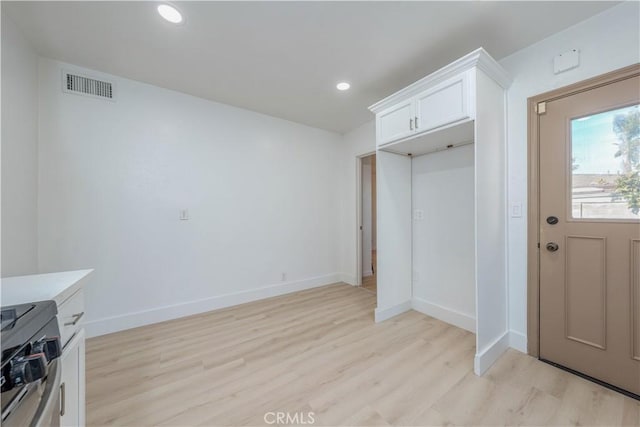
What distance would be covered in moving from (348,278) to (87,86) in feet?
12.9

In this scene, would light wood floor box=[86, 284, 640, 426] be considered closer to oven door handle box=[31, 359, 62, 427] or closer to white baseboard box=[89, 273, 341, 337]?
white baseboard box=[89, 273, 341, 337]

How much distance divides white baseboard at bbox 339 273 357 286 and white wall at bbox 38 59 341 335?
24.0 inches

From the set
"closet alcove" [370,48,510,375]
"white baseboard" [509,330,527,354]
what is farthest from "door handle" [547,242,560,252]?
"white baseboard" [509,330,527,354]

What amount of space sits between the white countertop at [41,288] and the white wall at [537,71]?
9.60ft

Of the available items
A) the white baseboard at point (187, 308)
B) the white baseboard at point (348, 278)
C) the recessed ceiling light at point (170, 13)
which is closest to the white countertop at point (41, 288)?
the white baseboard at point (187, 308)

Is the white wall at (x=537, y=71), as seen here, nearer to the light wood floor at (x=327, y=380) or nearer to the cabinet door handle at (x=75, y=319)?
the light wood floor at (x=327, y=380)

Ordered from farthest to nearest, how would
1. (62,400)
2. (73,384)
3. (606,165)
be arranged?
(606,165) < (73,384) < (62,400)

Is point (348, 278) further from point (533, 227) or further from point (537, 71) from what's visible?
point (537, 71)

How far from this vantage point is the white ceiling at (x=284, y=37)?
165cm

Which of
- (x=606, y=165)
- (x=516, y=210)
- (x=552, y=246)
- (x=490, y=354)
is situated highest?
(x=606, y=165)

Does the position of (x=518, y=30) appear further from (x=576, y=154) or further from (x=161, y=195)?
(x=161, y=195)

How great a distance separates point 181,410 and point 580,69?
3.53 meters

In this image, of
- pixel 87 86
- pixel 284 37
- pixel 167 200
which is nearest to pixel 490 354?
pixel 284 37
